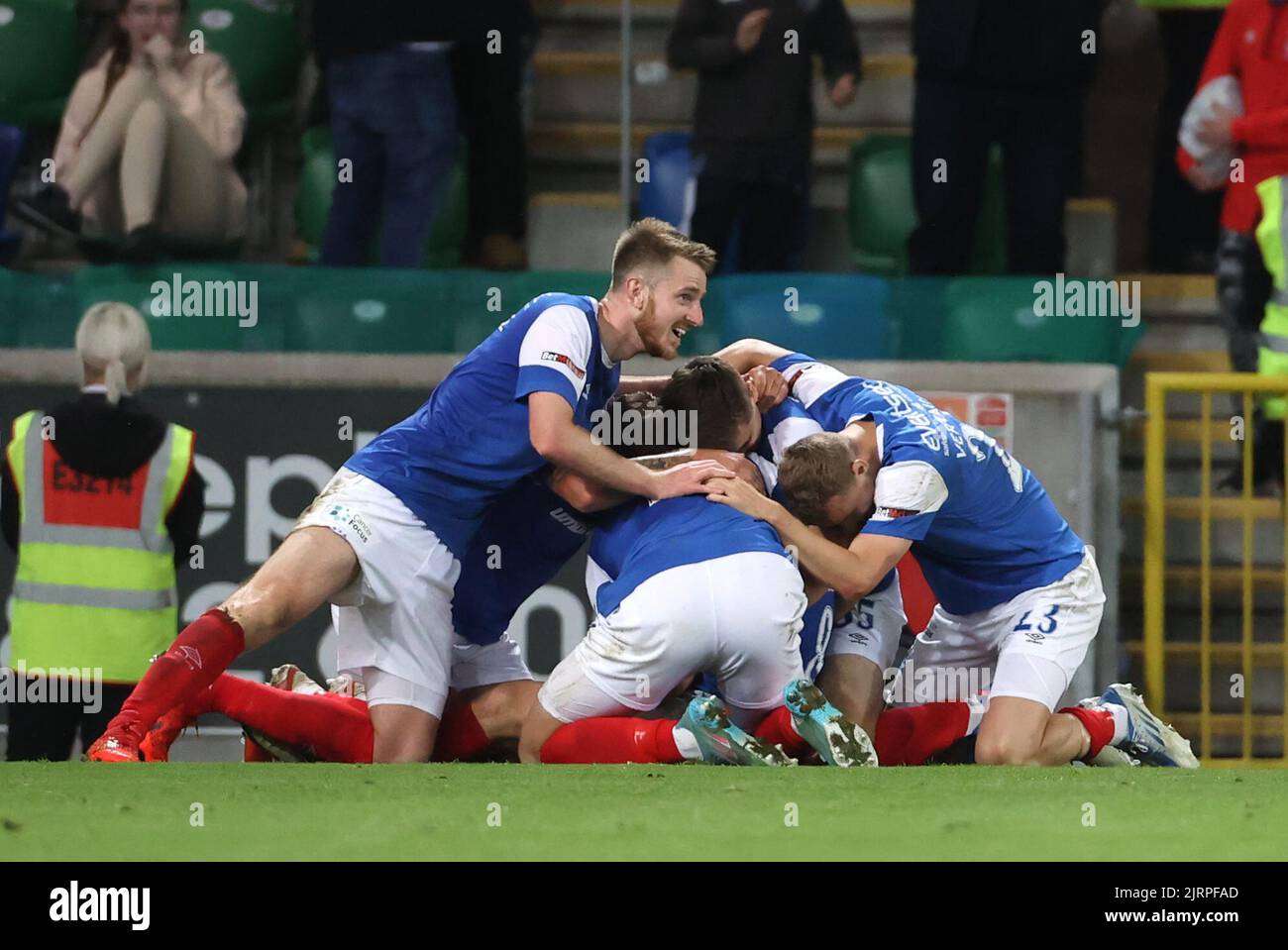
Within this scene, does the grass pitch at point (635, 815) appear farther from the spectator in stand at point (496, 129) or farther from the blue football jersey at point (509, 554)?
the spectator in stand at point (496, 129)

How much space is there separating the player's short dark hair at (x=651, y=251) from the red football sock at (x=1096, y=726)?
66.9 inches

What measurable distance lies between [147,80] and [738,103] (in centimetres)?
240

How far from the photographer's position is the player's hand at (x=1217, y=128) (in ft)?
27.8

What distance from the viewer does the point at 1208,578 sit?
8000 millimetres

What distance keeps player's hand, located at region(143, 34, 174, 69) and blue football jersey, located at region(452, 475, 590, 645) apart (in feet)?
10.8

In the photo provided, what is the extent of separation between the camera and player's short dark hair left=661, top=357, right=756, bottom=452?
5.99m

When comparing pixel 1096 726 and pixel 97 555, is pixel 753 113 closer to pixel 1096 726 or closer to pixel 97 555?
pixel 97 555

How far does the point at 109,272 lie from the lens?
328 inches

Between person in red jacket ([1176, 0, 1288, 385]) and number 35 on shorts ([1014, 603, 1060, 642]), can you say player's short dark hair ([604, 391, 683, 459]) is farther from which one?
person in red jacket ([1176, 0, 1288, 385])

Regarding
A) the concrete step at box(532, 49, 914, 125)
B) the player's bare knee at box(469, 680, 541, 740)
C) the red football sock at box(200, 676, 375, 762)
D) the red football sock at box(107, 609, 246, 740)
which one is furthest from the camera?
the concrete step at box(532, 49, 914, 125)

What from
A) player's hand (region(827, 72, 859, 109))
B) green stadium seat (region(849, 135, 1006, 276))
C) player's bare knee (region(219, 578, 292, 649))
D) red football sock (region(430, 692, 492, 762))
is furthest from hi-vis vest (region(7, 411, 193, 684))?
green stadium seat (region(849, 135, 1006, 276))

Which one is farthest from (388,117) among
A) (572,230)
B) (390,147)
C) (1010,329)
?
(1010,329)

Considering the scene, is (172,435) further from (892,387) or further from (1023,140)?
(1023,140)

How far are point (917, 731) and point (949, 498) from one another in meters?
0.75
